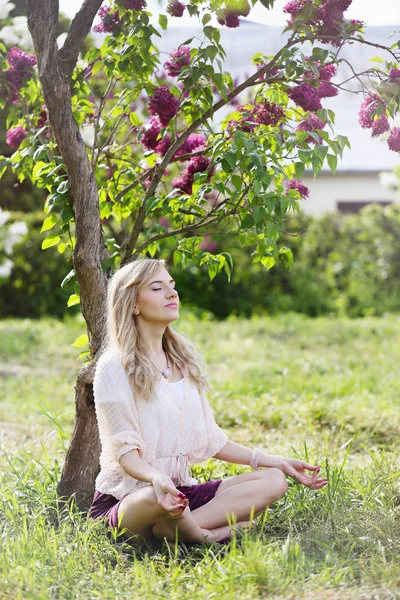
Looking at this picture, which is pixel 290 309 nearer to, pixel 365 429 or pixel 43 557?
pixel 365 429

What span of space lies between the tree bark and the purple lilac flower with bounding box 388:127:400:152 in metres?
1.02

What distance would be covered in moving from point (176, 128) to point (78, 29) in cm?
48

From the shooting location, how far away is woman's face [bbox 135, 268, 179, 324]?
2.79 m

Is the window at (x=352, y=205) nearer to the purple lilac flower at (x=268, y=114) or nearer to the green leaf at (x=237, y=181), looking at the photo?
the purple lilac flower at (x=268, y=114)

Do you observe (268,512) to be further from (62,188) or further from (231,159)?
(62,188)

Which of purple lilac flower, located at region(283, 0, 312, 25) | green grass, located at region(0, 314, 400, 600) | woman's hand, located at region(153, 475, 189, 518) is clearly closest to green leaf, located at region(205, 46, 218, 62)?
purple lilac flower, located at region(283, 0, 312, 25)

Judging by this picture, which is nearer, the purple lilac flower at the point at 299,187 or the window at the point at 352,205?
the purple lilac flower at the point at 299,187

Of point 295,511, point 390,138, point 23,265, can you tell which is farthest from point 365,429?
point 23,265

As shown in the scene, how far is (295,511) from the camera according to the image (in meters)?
2.91

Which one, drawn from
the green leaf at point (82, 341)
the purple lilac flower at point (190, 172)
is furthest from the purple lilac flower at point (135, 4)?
the green leaf at point (82, 341)

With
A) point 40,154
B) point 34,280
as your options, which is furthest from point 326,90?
point 34,280

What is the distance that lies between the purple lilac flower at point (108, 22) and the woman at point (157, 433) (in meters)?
0.83

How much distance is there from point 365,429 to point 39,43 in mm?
2608

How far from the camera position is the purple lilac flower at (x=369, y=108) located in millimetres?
2715
